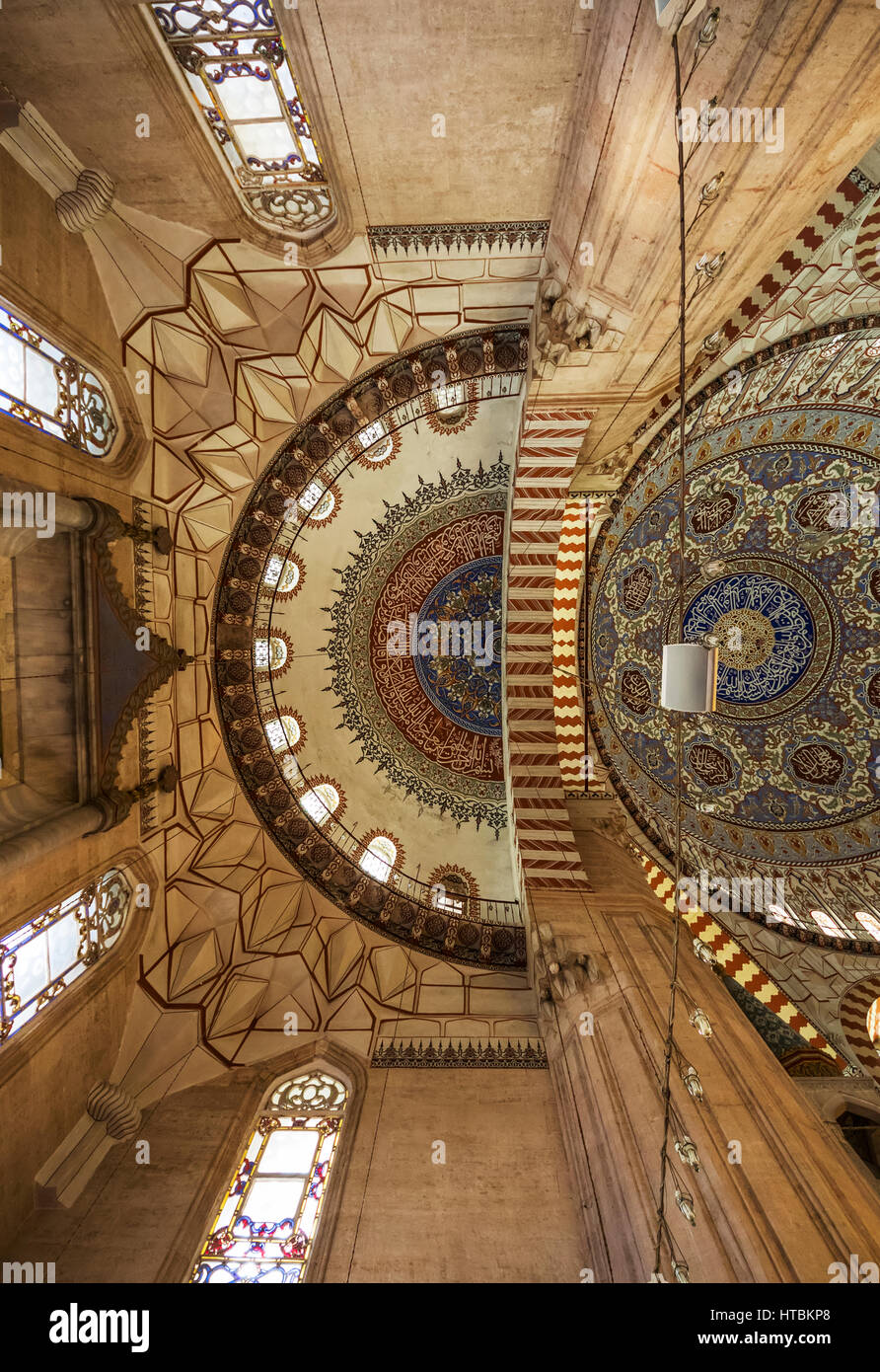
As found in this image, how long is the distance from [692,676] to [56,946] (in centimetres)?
659

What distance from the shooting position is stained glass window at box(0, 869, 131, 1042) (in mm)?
5133

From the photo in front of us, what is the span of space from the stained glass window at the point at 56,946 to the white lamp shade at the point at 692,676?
6.08 m

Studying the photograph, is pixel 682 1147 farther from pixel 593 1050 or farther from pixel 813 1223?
pixel 593 1050

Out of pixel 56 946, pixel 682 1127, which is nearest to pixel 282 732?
pixel 56 946

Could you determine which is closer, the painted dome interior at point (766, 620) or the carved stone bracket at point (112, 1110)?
the carved stone bracket at point (112, 1110)

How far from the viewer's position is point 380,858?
9.55 m

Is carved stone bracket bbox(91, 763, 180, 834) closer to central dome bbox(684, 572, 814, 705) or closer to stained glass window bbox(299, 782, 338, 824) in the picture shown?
stained glass window bbox(299, 782, 338, 824)

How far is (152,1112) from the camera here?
6.73 m

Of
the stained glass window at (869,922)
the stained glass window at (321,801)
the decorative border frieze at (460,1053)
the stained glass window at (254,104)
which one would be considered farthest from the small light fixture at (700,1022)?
the stained glass window at (254,104)

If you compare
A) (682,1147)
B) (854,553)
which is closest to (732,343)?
(854,553)

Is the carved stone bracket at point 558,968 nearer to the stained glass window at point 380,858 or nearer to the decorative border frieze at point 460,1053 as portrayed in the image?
the decorative border frieze at point 460,1053

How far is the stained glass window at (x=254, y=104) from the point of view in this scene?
4.53 metres

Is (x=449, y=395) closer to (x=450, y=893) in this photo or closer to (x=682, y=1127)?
(x=450, y=893)

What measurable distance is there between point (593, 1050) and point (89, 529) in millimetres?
7462
